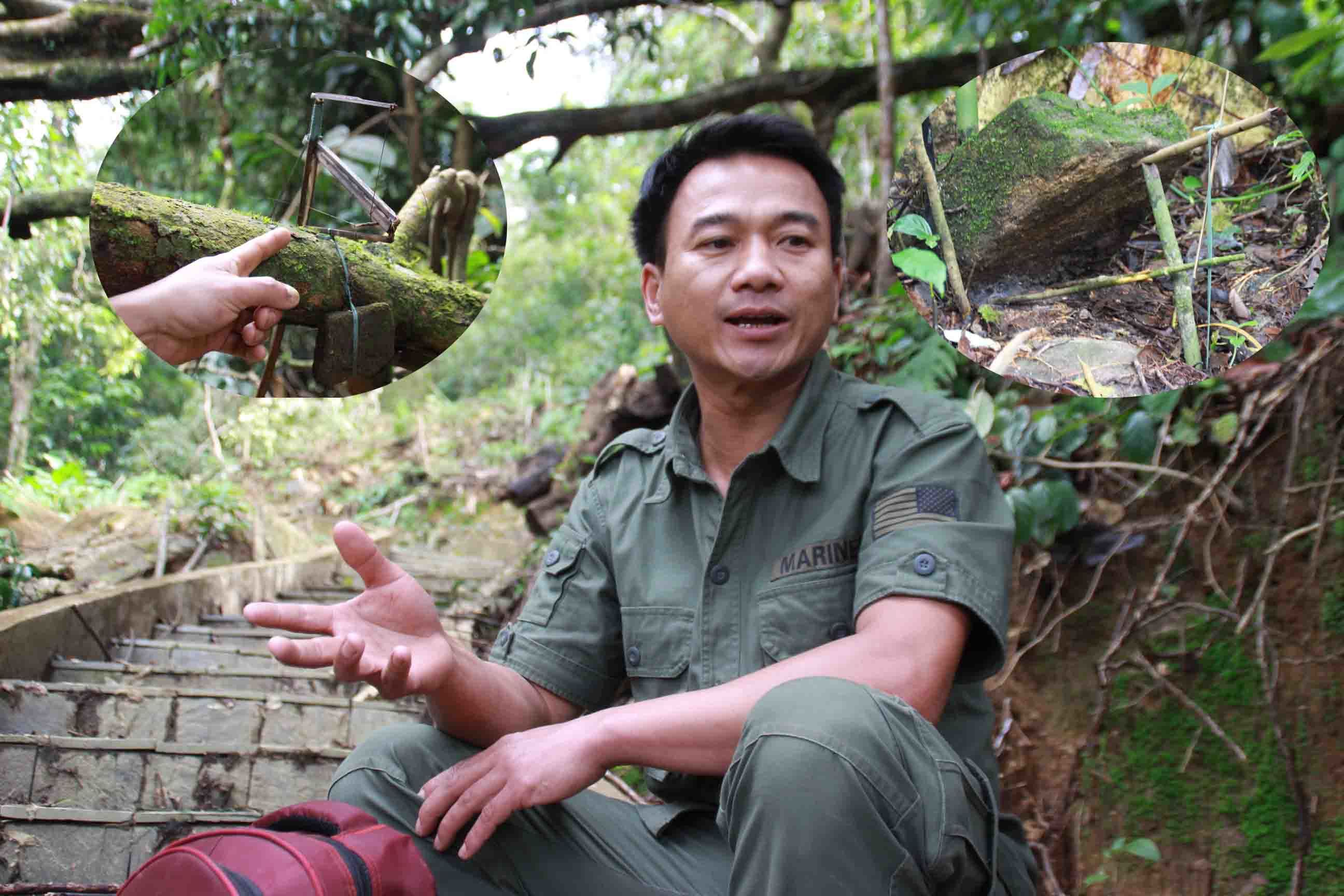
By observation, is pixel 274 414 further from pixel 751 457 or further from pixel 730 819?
pixel 730 819

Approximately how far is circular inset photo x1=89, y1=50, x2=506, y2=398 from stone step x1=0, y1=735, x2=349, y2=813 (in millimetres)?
1239

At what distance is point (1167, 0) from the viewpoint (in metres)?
2.46

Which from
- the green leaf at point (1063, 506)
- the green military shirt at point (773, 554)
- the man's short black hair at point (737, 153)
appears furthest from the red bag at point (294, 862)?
the green leaf at point (1063, 506)

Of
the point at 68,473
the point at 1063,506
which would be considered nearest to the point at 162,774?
the point at 68,473

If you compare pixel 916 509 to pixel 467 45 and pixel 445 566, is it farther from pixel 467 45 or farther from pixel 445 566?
pixel 445 566

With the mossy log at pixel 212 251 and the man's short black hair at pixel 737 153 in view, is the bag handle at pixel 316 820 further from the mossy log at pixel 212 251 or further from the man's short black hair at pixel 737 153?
the man's short black hair at pixel 737 153

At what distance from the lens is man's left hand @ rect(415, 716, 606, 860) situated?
1.50m

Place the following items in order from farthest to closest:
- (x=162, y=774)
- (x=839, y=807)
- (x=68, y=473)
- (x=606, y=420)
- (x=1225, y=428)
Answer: (x=606, y=420)
(x=68, y=473)
(x=1225, y=428)
(x=162, y=774)
(x=839, y=807)

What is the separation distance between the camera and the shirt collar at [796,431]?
1781 millimetres

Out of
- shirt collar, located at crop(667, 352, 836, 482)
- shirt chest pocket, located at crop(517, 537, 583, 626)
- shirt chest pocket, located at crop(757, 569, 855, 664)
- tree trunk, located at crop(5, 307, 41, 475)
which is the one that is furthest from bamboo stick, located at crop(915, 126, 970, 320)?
tree trunk, located at crop(5, 307, 41, 475)

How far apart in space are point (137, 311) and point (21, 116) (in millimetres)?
884

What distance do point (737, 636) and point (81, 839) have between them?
1.47 metres

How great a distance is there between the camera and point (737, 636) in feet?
5.72

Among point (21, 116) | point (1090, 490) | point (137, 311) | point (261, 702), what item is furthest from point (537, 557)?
point (137, 311)
